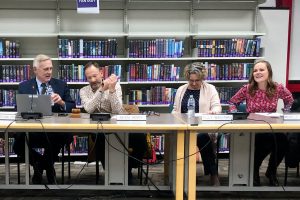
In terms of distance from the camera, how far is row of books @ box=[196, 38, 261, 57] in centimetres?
447

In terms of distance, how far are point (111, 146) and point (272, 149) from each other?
1.49 metres

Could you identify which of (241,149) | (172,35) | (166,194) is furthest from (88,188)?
(172,35)

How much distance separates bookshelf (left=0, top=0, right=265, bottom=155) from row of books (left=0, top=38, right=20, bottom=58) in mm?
104

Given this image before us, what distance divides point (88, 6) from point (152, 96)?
1.37 metres

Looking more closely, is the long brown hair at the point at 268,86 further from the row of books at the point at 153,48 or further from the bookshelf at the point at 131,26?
the row of books at the point at 153,48

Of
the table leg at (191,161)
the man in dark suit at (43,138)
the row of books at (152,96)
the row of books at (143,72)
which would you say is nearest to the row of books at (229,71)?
Answer: the row of books at (143,72)

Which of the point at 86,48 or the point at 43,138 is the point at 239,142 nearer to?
the point at 43,138

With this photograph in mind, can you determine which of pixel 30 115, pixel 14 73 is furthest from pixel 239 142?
pixel 14 73

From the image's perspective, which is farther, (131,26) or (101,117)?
(131,26)

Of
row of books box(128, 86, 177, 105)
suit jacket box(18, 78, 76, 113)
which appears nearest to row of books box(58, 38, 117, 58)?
row of books box(128, 86, 177, 105)

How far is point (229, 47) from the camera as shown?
177 inches

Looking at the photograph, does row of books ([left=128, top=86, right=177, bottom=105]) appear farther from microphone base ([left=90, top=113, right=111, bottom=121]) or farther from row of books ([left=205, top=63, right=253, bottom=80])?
microphone base ([left=90, top=113, right=111, bottom=121])

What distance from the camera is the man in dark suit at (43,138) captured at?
10.5ft

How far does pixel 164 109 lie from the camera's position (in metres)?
4.77
